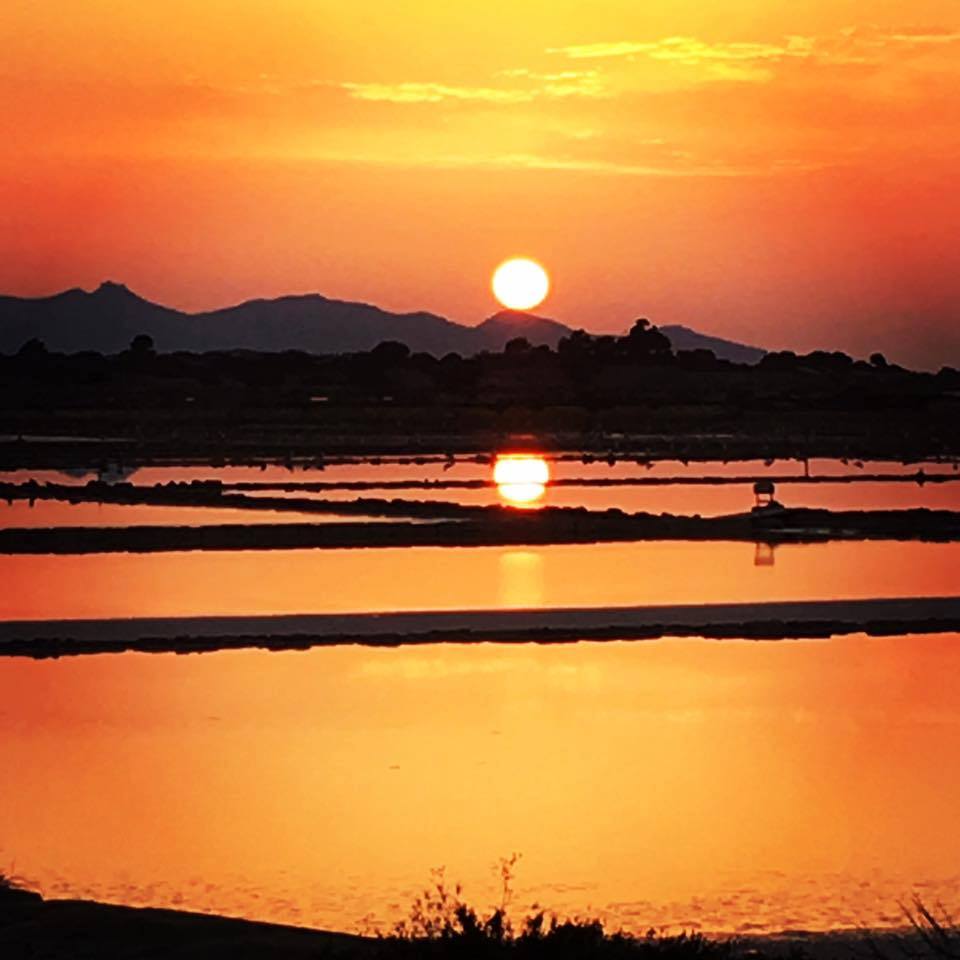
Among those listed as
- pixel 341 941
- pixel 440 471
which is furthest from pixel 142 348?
pixel 341 941

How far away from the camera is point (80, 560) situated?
88.9 feet

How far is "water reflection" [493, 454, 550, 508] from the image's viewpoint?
116 ft

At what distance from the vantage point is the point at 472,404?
81.5 metres

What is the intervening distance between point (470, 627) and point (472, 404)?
61.3 meters

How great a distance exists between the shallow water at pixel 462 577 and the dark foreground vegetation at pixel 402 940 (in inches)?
476

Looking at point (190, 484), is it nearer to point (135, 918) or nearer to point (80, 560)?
point (80, 560)

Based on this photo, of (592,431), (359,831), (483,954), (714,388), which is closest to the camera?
(483,954)

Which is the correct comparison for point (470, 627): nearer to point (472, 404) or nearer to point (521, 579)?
point (521, 579)

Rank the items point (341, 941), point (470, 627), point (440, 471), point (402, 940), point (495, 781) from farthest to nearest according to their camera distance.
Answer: point (440, 471) < point (470, 627) < point (495, 781) < point (341, 941) < point (402, 940)

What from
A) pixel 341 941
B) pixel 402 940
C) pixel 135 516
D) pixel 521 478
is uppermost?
pixel 521 478

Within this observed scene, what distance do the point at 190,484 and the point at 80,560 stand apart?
10.9 meters

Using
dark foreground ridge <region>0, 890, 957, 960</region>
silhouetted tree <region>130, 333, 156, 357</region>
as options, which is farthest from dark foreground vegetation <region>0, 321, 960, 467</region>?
dark foreground ridge <region>0, 890, 957, 960</region>

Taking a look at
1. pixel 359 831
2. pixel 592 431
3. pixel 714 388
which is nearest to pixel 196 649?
pixel 359 831

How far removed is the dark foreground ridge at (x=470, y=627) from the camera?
19.3 m
